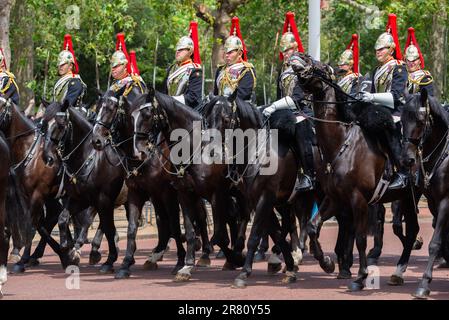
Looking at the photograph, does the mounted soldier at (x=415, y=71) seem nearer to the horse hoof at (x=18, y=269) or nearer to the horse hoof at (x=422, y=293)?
the horse hoof at (x=422, y=293)

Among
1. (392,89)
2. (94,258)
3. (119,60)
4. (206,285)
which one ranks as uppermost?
(119,60)

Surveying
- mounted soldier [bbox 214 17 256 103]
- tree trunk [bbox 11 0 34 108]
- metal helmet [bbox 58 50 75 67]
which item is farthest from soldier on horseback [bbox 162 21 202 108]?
tree trunk [bbox 11 0 34 108]

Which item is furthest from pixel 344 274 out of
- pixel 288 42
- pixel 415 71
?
pixel 415 71

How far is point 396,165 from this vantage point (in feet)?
45.0

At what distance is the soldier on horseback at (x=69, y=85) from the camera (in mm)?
16844

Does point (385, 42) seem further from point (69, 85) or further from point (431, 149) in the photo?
point (69, 85)

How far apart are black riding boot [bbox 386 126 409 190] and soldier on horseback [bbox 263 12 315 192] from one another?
3.68 ft

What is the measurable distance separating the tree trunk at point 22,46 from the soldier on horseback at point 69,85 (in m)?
11.9

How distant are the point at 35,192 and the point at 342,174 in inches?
193

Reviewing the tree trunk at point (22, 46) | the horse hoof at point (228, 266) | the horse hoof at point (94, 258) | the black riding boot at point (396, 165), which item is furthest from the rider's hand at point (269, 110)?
the tree trunk at point (22, 46)

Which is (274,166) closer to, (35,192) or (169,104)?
(169,104)

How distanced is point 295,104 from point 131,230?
9.41ft

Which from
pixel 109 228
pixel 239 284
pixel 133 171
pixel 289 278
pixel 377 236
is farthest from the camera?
pixel 377 236

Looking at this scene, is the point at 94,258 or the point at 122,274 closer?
the point at 122,274
